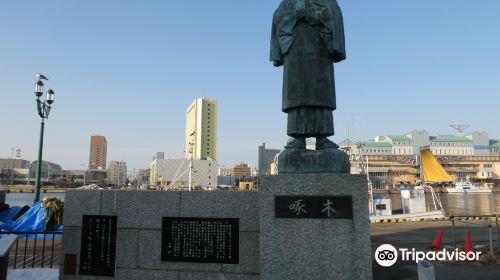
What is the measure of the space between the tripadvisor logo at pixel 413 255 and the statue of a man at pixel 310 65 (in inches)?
239

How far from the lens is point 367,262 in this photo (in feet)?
14.6

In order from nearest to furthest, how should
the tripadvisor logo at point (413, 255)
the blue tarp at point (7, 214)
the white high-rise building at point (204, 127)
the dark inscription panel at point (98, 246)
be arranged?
the dark inscription panel at point (98, 246) → the tripadvisor logo at point (413, 255) → the blue tarp at point (7, 214) → the white high-rise building at point (204, 127)

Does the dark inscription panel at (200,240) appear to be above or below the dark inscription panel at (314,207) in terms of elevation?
below

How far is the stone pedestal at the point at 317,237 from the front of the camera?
447 cm

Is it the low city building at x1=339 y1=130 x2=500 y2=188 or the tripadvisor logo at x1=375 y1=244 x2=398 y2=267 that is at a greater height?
the low city building at x1=339 y1=130 x2=500 y2=188

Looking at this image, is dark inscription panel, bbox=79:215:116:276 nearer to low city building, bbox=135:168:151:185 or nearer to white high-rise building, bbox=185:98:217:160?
white high-rise building, bbox=185:98:217:160

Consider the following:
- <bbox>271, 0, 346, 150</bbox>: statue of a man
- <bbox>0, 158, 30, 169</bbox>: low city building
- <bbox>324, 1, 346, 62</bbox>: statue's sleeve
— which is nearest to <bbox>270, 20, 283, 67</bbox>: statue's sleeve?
<bbox>271, 0, 346, 150</bbox>: statue of a man

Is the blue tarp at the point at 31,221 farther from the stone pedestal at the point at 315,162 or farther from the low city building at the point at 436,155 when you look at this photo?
the low city building at the point at 436,155

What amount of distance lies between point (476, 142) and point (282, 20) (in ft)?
408

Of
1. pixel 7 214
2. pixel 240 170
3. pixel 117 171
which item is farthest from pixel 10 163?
pixel 7 214

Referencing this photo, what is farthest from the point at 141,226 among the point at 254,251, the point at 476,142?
the point at 476,142

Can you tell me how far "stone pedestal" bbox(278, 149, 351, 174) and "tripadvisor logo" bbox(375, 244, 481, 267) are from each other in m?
5.78

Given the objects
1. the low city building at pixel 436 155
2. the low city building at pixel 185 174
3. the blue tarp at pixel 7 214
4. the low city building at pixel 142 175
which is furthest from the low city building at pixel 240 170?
the blue tarp at pixel 7 214

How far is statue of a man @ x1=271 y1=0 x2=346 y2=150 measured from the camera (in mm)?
5051
